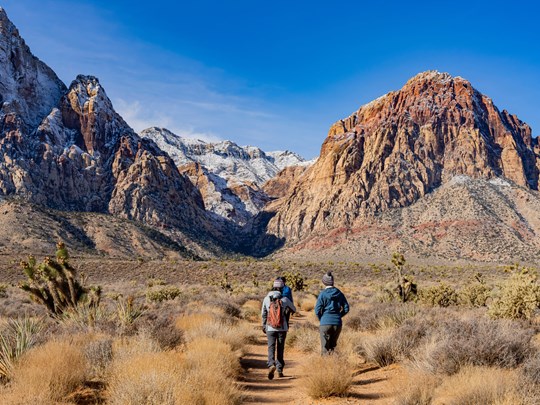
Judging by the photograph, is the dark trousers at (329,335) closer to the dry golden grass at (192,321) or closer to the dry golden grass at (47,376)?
the dry golden grass at (47,376)

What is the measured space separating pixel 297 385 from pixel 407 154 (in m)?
127

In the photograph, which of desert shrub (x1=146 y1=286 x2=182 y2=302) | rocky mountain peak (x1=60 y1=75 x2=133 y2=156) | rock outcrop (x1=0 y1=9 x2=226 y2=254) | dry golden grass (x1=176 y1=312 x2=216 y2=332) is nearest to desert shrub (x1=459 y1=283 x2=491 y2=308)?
dry golden grass (x1=176 y1=312 x2=216 y2=332)

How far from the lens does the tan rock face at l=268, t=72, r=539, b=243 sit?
12100 centimetres

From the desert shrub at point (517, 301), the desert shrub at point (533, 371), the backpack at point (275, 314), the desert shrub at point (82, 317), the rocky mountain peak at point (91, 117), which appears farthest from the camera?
the rocky mountain peak at point (91, 117)

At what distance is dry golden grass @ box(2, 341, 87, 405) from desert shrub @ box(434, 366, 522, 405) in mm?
5551

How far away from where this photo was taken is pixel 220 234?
495 feet

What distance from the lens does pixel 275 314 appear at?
9.53 m

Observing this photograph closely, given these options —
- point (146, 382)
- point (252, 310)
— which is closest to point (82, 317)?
point (146, 382)

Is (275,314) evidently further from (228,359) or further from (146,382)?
(146,382)

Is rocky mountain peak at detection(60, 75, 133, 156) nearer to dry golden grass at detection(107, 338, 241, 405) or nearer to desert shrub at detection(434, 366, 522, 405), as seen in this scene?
dry golden grass at detection(107, 338, 241, 405)

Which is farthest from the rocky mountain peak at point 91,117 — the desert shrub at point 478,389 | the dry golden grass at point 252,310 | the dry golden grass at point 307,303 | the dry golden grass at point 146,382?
the desert shrub at point 478,389

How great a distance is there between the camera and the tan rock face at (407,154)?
397 ft

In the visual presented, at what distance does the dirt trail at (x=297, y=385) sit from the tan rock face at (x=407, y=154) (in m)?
110

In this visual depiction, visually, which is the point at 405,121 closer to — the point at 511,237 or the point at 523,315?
the point at 511,237
